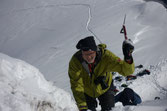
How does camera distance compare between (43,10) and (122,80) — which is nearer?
(122,80)

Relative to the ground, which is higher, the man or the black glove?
the black glove

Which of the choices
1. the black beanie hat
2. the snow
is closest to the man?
the black beanie hat

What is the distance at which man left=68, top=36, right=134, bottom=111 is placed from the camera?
2590mm

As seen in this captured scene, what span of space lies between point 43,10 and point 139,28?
8619 millimetres

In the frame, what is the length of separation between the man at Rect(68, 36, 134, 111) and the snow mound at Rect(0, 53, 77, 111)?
13.6 inches

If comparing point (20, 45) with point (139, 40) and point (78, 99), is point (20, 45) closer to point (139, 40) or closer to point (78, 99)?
point (139, 40)

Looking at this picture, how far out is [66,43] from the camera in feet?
30.3

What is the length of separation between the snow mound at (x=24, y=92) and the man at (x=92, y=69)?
34cm

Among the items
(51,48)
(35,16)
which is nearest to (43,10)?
(35,16)

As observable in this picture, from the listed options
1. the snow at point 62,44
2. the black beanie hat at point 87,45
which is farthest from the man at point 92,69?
the snow at point 62,44

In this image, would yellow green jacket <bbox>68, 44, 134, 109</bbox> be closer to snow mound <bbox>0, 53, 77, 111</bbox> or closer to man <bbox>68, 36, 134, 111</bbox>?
man <bbox>68, 36, 134, 111</bbox>

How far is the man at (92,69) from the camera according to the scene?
259cm

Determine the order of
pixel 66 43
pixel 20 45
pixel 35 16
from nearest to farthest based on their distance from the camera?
pixel 66 43, pixel 20 45, pixel 35 16

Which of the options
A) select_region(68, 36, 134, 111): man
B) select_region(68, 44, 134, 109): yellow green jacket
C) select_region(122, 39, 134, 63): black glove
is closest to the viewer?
select_region(122, 39, 134, 63): black glove
